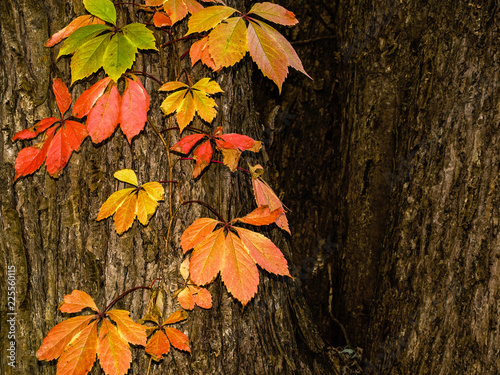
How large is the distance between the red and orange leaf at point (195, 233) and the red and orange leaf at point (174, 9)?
544 millimetres

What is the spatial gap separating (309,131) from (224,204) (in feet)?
2.96

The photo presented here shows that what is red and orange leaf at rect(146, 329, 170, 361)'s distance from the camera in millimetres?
1024

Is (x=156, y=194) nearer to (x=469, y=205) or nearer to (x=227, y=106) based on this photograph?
(x=227, y=106)

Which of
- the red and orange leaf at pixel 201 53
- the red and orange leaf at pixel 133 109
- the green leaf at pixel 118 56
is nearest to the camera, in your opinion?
the green leaf at pixel 118 56

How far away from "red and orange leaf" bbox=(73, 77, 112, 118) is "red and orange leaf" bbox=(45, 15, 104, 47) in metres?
0.19

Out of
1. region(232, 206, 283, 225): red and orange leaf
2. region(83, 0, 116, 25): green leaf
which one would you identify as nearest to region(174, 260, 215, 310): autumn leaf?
region(232, 206, 283, 225): red and orange leaf

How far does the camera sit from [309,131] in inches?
75.9

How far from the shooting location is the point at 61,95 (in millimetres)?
1056

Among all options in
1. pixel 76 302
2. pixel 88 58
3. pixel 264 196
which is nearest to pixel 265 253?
pixel 264 196

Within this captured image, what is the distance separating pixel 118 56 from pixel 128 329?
671mm

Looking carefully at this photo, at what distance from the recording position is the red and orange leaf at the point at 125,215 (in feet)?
3.31

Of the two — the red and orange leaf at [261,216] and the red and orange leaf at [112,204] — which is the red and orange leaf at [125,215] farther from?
the red and orange leaf at [261,216]

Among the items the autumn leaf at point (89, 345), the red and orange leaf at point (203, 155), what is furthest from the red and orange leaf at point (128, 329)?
the red and orange leaf at point (203, 155)

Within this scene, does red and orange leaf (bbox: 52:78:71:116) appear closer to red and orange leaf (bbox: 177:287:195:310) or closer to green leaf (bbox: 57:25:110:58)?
green leaf (bbox: 57:25:110:58)
